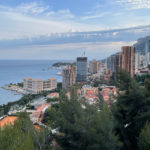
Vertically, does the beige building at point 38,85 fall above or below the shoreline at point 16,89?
above

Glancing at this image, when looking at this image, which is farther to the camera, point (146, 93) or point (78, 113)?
point (146, 93)

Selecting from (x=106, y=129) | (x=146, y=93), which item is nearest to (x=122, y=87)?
(x=146, y=93)

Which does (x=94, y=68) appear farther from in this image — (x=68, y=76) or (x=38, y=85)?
(x=68, y=76)

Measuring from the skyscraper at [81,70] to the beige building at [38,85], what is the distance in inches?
140

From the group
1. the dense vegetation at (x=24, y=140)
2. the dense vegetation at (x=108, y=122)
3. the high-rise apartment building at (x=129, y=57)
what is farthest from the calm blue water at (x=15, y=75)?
the dense vegetation at (x=108, y=122)

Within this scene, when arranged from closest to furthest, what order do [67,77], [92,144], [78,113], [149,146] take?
[92,144] < [149,146] < [78,113] < [67,77]

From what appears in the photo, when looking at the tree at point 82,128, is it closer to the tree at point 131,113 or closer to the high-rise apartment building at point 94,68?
the tree at point 131,113

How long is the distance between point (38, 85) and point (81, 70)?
5.63m

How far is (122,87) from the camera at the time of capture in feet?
9.99

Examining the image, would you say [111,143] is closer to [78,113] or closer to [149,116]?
[78,113]

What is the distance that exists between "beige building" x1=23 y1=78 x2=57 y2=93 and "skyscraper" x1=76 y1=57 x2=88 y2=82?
3.57 meters

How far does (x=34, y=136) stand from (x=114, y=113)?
1.24m

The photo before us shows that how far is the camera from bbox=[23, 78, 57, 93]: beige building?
2134 cm

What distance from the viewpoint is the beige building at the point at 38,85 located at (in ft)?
70.0
